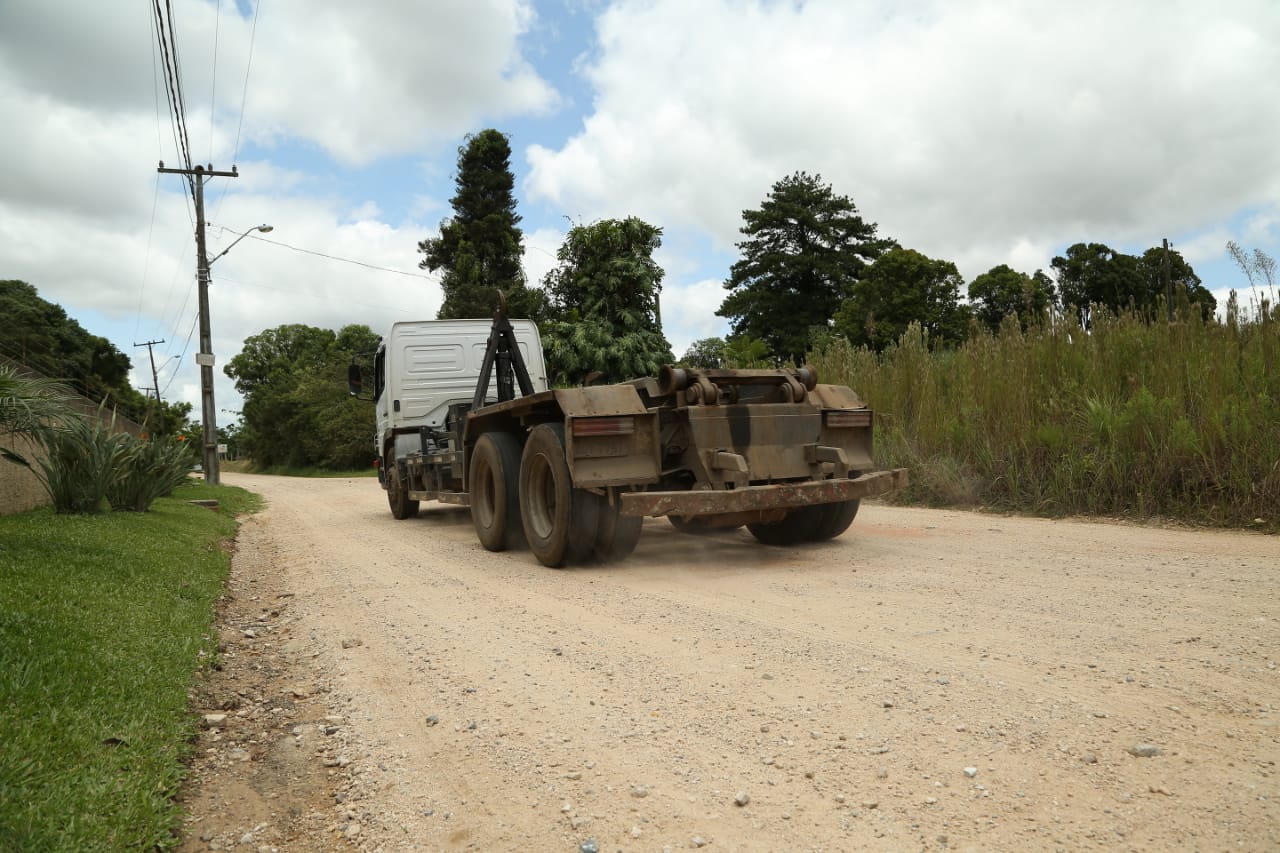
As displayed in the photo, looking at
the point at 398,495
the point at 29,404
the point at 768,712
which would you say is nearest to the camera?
the point at 768,712

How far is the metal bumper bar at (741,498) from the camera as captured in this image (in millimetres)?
5855

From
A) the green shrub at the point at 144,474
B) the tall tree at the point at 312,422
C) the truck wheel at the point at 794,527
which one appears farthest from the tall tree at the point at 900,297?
the truck wheel at the point at 794,527

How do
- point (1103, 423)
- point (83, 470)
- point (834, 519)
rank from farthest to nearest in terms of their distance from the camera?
point (83, 470)
point (1103, 423)
point (834, 519)

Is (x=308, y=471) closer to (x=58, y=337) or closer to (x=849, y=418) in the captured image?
(x=58, y=337)

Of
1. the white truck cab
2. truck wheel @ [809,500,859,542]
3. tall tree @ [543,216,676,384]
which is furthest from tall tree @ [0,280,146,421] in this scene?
truck wheel @ [809,500,859,542]

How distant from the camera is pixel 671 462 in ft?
21.5

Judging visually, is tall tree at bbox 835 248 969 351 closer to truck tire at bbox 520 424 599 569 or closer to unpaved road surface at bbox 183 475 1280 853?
truck tire at bbox 520 424 599 569

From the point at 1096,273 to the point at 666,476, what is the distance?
1794 inches

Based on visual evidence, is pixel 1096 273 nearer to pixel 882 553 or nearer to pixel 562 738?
pixel 882 553

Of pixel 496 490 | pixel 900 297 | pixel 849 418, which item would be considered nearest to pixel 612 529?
pixel 496 490

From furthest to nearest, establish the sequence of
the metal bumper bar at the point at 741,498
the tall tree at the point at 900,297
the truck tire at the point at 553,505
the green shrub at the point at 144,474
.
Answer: the tall tree at the point at 900,297
the green shrub at the point at 144,474
the truck tire at the point at 553,505
the metal bumper bar at the point at 741,498

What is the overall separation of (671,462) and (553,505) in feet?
3.62

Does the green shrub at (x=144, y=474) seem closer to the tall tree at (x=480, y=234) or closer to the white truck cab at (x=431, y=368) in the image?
the white truck cab at (x=431, y=368)

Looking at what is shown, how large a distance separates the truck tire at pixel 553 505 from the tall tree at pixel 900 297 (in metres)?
39.3
